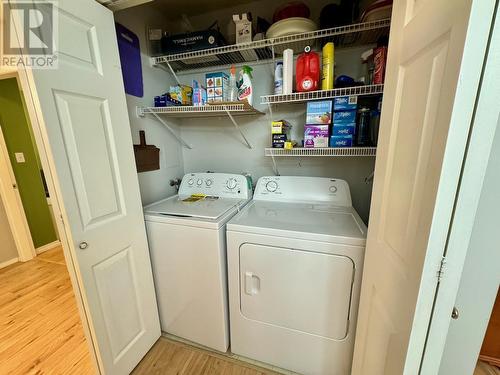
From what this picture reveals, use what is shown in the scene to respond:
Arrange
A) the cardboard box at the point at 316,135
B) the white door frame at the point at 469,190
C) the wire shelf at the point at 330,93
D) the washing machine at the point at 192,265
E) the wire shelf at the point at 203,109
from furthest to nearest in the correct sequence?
1. the wire shelf at the point at 203,109
2. the cardboard box at the point at 316,135
3. the washing machine at the point at 192,265
4. the wire shelf at the point at 330,93
5. the white door frame at the point at 469,190

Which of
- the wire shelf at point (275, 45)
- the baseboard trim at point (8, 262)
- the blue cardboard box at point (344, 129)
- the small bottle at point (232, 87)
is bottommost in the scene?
the baseboard trim at point (8, 262)

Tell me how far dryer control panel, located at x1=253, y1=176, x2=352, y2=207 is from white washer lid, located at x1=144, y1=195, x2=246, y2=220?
0.24 metres

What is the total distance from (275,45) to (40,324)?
3039 mm

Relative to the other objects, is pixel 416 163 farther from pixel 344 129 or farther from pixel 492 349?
pixel 492 349

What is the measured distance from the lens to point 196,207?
1.62 metres

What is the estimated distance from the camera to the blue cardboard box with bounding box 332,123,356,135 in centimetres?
144

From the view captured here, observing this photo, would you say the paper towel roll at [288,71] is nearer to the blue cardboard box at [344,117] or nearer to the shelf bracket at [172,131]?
the blue cardboard box at [344,117]

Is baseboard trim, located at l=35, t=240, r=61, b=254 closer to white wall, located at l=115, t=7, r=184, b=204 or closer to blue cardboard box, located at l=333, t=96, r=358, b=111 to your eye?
white wall, located at l=115, t=7, r=184, b=204

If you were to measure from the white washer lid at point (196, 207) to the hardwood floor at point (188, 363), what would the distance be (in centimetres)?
108

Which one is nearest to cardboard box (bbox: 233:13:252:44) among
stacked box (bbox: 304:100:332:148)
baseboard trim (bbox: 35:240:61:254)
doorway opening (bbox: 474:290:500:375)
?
stacked box (bbox: 304:100:332:148)

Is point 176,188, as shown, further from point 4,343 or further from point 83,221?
point 4,343

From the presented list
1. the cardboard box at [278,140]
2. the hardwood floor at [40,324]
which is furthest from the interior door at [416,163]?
the hardwood floor at [40,324]

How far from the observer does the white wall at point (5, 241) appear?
2.67 metres

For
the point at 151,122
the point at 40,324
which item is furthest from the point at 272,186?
the point at 40,324
